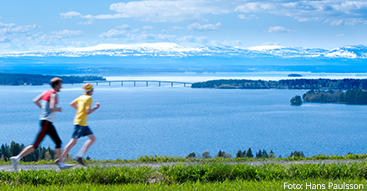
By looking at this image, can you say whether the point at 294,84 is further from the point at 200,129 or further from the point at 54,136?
the point at 54,136

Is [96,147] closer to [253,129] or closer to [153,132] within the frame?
[153,132]

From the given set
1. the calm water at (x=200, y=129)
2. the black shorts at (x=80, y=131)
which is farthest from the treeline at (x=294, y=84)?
the black shorts at (x=80, y=131)

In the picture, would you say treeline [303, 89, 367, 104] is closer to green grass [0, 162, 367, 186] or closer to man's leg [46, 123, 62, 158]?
green grass [0, 162, 367, 186]

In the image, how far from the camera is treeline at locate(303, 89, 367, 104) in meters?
97.2

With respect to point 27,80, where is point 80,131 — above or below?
→ below

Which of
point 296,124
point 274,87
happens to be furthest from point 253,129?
point 274,87

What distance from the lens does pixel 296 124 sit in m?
60.4

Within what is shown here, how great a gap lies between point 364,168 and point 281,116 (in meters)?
63.9

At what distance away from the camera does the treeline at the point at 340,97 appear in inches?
3826

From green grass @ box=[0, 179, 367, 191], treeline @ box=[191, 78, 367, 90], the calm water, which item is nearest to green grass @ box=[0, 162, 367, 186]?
green grass @ box=[0, 179, 367, 191]

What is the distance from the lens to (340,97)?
100500mm

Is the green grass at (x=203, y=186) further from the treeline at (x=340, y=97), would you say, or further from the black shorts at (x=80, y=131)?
the treeline at (x=340, y=97)

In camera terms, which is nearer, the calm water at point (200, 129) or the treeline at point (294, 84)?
the calm water at point (200, 129)

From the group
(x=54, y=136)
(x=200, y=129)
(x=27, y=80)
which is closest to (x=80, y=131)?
(x=54, y=136)
